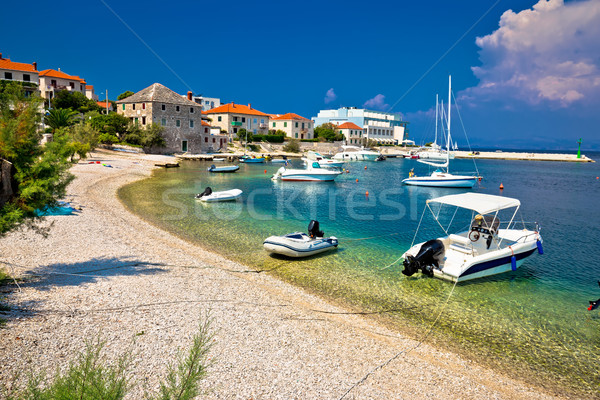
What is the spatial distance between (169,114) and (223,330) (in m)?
69.7

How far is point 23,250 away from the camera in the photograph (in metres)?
14.1

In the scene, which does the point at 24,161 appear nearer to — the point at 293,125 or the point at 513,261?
the point at 513,261

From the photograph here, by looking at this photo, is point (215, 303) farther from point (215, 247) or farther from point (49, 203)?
point (215, 247)

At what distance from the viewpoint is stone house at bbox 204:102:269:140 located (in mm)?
96188

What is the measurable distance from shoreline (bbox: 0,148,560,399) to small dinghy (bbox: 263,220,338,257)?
2068 mm

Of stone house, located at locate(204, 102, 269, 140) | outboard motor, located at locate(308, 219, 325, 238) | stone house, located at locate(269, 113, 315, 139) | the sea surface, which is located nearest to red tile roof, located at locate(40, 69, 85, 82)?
stone house, located at locate(204, 102, 269, 140)

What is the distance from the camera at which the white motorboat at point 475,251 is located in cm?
1514

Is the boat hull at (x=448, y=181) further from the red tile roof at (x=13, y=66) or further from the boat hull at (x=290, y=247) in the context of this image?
the red tile roof at (x=13, y=66)

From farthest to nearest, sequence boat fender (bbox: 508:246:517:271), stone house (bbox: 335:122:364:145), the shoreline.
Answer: stone house (bbox: 335:122:364:145) → boat fender (bbox: 508:246:517:271) → the shoreline

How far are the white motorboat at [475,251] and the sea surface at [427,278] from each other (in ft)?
1.67

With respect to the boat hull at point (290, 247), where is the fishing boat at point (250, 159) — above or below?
above

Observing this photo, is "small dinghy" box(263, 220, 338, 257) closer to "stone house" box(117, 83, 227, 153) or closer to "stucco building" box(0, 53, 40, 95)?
"stone house" box(117, 83, 227, 153)

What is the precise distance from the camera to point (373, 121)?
151750 mm

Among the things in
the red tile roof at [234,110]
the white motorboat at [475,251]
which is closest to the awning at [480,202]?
the white motorboat at [475,251]
